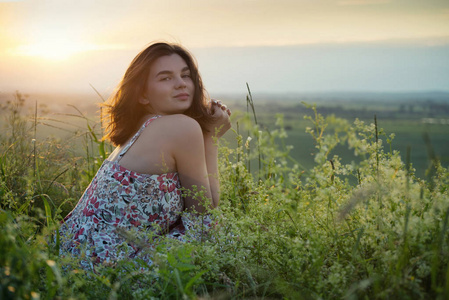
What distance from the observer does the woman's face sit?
323cm

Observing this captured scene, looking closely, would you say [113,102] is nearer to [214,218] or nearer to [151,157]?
[151,157]

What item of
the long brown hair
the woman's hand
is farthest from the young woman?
the woman's hand

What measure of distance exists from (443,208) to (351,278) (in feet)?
1.49

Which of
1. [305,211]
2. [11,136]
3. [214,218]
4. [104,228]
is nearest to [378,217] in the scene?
[305,211]

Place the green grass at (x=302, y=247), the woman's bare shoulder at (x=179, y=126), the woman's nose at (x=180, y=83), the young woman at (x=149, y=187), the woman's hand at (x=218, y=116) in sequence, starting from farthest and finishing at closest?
the woman's hand at (x=218, y=116)
the woman's nose at (x=180, y=83)
the woman's bare shoulder at (x=179, y=126)
the young woman at (x=149, y=187)
the green grass at (x=302, y=247)

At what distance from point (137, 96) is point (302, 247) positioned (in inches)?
89.3

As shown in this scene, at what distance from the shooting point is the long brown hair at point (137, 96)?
3.29m

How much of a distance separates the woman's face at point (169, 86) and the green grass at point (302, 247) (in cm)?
97

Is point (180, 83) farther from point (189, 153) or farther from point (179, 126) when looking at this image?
point (189, 153)

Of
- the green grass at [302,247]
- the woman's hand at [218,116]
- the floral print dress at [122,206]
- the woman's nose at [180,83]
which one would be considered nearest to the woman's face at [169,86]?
the woman's nose at [180,83]

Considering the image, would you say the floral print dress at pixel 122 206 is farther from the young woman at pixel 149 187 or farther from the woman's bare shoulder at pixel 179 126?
the woman's bare shoulder at pixel 179 126

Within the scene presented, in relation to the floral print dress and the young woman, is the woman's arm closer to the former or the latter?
the young woman

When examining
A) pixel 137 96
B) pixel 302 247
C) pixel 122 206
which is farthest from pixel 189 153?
pixel 302 247

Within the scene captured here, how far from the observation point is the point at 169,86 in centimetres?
324
